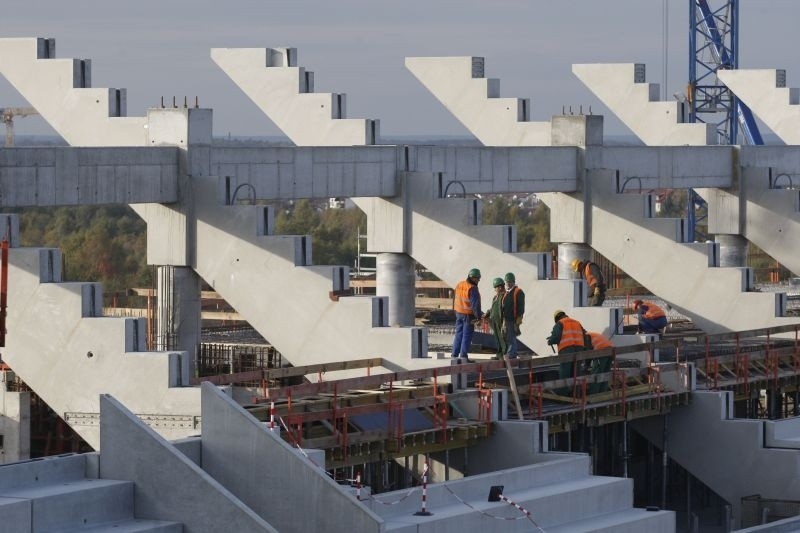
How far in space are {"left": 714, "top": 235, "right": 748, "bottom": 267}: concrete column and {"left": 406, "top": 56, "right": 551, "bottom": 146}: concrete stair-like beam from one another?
4.94m

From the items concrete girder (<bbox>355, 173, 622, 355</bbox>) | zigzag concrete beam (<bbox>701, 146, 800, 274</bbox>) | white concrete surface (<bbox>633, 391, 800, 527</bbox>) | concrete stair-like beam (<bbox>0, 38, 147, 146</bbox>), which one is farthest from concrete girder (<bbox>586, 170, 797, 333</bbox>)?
concrete stair-like beam (<bbox>0, 38, 147, 146</bbox>)

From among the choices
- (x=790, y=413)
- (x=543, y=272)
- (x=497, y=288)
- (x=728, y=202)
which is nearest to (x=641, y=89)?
(x=728, y=202)

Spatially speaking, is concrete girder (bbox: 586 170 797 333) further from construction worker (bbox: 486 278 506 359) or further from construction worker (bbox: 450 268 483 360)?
construction worker (bbox: 486 278 506 359)

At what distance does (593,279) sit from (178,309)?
8253 mm

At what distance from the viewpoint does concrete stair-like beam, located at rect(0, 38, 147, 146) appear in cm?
2866

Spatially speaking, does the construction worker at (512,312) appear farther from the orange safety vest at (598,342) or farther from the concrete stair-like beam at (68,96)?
the concrete stair-like beam at (68,96)

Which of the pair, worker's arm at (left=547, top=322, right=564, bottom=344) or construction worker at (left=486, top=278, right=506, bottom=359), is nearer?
worker's arm at (left=547, top=322, right=564, bottom=344)

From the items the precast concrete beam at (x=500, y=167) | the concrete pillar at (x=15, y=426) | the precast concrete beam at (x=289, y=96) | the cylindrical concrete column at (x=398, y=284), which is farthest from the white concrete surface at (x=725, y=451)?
the concrete pillar at (x=15, y=426)

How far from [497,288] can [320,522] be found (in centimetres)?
869

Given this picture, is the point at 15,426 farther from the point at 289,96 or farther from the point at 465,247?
the point at 289,96

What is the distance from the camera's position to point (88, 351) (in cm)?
2405

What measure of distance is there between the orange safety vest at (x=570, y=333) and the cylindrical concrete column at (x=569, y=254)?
7.48 m

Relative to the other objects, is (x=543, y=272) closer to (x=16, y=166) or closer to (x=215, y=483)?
(x=16, y=166)

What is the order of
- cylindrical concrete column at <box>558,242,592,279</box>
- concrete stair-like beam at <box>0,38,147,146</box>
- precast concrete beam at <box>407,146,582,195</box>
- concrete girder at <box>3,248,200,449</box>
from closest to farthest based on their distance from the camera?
1. concrete girder at <box>3,248,200,449</box>
2. concrete stair-like beam at <box>0,38,147,146</box>
3. precast concrete beam at <box>407,146,582,195</box>
4. cylindrical concrete column at <box>558,242,592,279</box>
